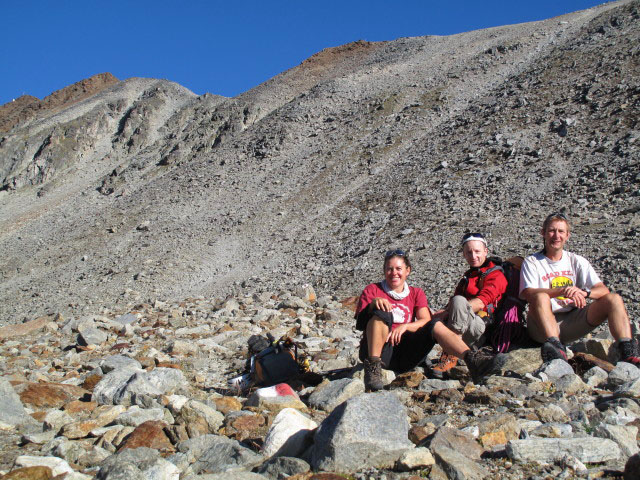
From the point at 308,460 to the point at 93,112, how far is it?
49287mm

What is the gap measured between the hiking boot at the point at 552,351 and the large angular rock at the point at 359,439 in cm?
237

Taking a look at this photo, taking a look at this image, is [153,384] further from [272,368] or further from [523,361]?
[523,361]

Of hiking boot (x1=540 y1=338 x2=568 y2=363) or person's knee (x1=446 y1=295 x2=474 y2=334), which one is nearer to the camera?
hiking boot (x1=540 y1=338 x2=568 y2=363)

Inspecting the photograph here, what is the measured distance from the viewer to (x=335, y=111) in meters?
29.4

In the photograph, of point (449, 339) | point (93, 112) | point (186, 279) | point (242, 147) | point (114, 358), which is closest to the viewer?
point (449, 339)

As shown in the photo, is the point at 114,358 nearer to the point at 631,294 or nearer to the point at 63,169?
the point at 631,294

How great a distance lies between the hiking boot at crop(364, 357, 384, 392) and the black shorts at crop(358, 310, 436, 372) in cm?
23

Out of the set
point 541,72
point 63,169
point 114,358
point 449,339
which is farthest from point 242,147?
point 449,339

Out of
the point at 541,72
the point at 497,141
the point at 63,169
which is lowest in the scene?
the point at 497,141

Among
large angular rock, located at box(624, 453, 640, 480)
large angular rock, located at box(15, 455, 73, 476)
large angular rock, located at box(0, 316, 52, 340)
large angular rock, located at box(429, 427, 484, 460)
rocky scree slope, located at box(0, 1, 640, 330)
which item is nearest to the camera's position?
large angular rock, located at box(624, 453, 640, 480)

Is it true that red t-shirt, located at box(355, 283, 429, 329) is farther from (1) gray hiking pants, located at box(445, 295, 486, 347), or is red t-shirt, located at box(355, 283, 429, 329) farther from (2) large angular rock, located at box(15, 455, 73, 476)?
(2) large angular rock, located at box(15, 455, 73, 476)

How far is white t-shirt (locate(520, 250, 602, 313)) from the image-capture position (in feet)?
17.9

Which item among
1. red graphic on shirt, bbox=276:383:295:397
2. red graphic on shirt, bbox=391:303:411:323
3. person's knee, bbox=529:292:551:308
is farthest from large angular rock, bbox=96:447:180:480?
person's knee, bbox=529:292:551:308

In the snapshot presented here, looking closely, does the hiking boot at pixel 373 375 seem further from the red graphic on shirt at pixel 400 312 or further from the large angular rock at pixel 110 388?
the large angular rock at pixel 110 388
